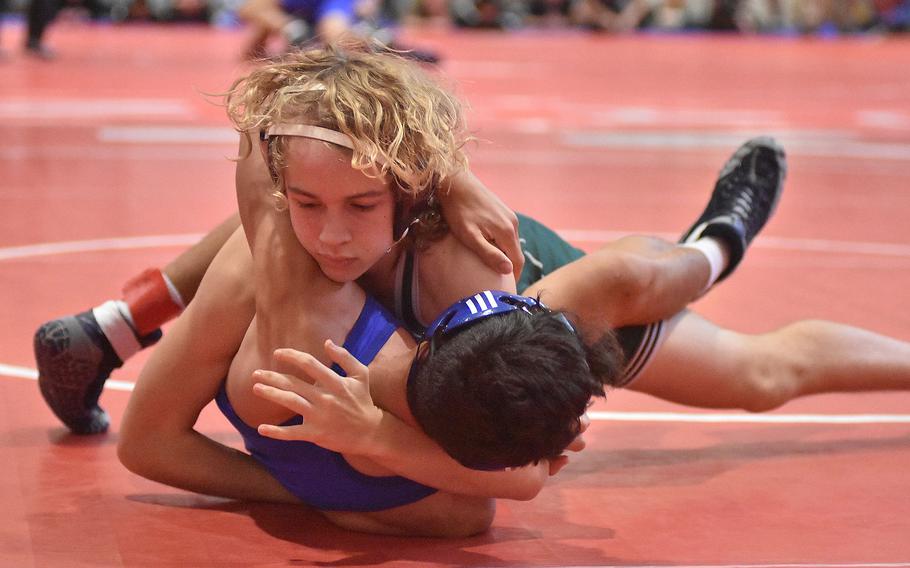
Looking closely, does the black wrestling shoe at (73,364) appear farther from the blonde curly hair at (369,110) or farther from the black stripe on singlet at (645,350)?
the black stripe on singlet at (645,350)

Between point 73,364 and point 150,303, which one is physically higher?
point 150,303

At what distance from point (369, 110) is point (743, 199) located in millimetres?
1335

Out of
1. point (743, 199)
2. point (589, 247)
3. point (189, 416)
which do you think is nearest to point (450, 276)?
point (189, 416)

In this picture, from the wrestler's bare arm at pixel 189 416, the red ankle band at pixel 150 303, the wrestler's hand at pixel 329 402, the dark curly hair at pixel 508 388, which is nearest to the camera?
the dark curly hair at pixel 508 388

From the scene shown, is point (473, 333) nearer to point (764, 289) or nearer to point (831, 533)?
point (831, 533)

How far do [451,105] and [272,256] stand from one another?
41cm

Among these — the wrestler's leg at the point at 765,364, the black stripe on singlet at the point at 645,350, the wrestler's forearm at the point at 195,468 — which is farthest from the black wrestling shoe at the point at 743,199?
the wrestler's forearm at the point at 195,468

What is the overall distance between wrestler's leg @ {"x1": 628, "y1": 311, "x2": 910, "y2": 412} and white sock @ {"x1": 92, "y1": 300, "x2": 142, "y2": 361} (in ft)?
3.53

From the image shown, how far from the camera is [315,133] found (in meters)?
2.25

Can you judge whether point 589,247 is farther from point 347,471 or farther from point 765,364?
point 347,471

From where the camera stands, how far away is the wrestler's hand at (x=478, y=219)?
2.44 metres

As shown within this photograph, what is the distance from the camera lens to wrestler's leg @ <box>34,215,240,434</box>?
288cm

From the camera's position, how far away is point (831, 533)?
2.48 meters

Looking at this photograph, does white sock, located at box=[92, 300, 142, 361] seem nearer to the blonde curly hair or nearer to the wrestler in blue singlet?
the wrestler in blue singlet
